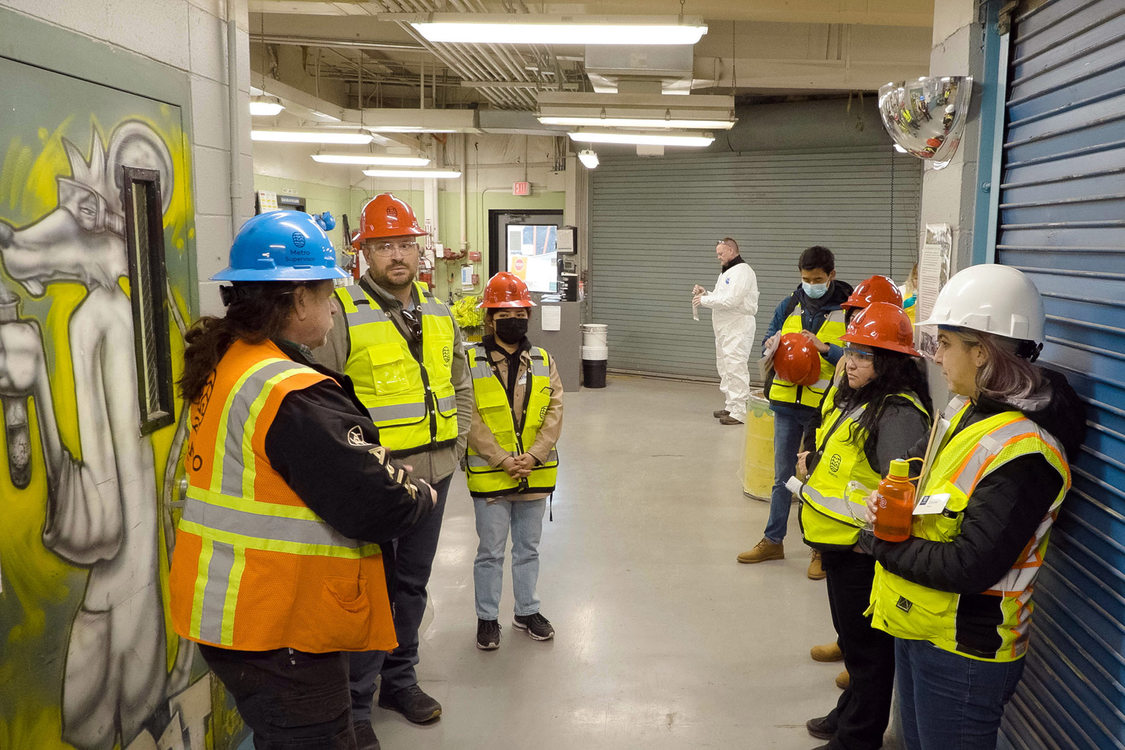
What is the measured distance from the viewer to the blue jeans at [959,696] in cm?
187

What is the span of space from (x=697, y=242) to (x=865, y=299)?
7521mm

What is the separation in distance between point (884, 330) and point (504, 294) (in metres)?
1.64

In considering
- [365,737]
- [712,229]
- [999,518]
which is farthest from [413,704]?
[712,229]

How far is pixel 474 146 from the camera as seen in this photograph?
12531 mm

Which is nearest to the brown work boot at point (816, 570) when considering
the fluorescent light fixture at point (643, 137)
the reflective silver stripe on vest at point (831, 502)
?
the reflective silver stripe on vest at point (831, 502)

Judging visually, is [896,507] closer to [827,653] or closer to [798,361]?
[827,653]

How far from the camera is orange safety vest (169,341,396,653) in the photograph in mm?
1724

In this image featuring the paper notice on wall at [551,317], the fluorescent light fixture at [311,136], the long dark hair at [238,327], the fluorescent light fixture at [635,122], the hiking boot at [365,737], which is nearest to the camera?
the long dark hair at [238,327]

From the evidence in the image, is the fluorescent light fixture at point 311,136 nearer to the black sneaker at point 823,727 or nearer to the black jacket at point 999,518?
the black sneaker at point 823,727

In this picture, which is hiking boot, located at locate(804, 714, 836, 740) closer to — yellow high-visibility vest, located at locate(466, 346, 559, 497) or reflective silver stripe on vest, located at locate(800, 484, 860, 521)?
reflective silver stripe on vest, located at locate(800, 484, 860, 521)

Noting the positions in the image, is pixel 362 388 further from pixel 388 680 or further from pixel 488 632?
pixel 488 632

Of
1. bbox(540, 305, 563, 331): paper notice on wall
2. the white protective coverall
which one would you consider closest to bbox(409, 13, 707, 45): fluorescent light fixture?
the white protective coverall

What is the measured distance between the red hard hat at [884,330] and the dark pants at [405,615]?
5.18 ft

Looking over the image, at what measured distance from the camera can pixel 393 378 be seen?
2.91 meters
